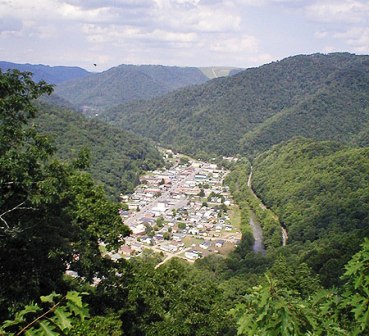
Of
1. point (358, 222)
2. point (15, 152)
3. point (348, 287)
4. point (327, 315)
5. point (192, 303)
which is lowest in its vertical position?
point (358, 222)

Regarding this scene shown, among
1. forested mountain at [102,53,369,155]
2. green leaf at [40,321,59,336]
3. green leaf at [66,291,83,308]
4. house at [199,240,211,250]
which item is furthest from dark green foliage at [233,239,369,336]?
forested mountain at [102,53,369,155]

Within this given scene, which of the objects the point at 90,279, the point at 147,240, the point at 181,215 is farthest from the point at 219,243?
the point at 90,279

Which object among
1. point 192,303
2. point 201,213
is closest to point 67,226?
point 192,303

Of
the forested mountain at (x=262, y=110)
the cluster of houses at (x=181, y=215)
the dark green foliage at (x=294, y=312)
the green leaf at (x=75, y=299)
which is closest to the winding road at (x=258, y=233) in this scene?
the cluster of houses at (x=181, y=215)

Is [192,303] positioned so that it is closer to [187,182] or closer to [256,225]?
[256,225]

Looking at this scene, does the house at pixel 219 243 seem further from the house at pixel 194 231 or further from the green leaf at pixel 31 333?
the green leaf at pixel 31 333

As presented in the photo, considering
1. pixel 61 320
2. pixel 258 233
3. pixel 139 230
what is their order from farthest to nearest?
1. pixel 139 230
2. pixel 258 233
3. pixel 61 320

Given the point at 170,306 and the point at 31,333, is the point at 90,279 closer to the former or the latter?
the point at 170,306
